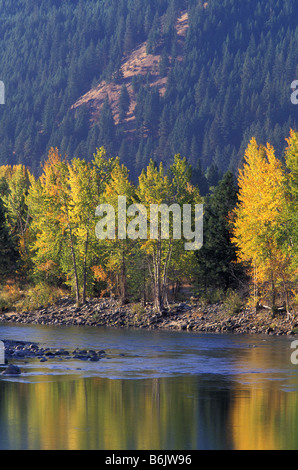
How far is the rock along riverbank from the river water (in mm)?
8482

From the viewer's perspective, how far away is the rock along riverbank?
4831cm

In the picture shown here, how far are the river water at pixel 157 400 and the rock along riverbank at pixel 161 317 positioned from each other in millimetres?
8482

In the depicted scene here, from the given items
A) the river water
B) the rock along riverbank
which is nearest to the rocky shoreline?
the rock along riverbank

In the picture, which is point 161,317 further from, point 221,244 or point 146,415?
point 146,415

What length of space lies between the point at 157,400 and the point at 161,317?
30812 mm

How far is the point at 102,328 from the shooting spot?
5338 cm

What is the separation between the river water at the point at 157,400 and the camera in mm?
18828

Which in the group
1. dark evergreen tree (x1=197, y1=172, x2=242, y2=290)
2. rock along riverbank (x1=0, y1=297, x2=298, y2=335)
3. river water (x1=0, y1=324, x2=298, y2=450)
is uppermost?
dark evergreen tree (x1=197, y1=172, x2=242, y2=290)

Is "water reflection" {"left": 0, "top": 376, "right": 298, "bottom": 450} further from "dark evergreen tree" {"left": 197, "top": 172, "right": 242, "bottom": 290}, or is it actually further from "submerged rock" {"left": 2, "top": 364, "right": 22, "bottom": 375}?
"dark evergreen tree" {"left": 197, "top": 172, "right": 242, "bottom": 290}

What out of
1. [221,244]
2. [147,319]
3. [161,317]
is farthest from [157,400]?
[221,244]

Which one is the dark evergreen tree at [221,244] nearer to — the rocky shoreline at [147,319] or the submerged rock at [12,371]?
the rocky shoreline at [147,319]

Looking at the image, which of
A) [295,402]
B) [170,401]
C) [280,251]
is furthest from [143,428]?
[280,251]

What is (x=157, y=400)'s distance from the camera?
79.7 ft

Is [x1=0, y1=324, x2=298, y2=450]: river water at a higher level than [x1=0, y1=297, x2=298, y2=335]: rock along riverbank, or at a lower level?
higher
